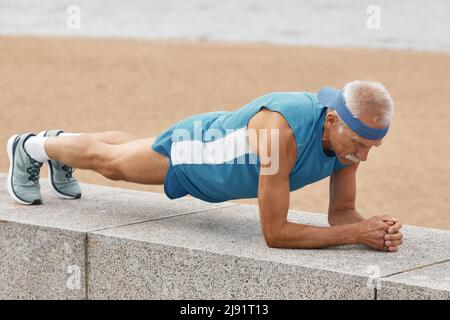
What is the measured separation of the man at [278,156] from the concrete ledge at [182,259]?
0.11 metres

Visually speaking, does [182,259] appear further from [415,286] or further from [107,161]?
[415,286]

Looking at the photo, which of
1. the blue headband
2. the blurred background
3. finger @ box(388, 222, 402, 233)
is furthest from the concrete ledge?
the blurred background

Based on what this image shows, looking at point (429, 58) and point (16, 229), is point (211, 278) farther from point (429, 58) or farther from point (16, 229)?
point (429, 58)

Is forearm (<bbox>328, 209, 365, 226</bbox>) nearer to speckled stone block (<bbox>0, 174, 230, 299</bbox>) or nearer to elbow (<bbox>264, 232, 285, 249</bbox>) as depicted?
elbow (<bbox>264, 232, 285, 249</bbox>)

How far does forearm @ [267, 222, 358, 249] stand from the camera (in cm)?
436

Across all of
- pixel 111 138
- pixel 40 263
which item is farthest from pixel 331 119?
pixel 40 263

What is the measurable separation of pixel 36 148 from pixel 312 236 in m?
1.71

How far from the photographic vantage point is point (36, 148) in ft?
17.4

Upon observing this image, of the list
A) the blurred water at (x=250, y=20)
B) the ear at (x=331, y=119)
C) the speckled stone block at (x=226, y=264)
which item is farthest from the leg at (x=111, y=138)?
the blurred water at (x=250, y=20)

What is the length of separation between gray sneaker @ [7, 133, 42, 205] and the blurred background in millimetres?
464

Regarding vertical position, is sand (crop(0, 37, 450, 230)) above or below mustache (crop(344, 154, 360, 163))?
below

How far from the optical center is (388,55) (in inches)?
774
